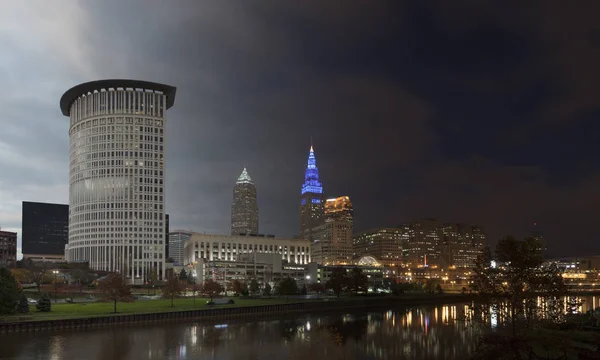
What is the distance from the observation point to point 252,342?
77.4 meters

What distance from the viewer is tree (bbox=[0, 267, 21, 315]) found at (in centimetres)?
8918

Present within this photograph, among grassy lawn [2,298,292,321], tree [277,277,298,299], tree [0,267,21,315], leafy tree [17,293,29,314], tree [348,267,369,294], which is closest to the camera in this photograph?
tree [0,267,21,315]

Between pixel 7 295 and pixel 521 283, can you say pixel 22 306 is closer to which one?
pixel 7 295

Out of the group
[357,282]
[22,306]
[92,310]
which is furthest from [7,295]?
[357,282]

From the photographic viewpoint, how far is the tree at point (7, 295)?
3511 inches

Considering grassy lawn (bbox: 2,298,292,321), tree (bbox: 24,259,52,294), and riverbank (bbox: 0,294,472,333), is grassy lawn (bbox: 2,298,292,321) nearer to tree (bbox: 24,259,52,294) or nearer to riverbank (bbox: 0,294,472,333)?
riverbank (bbox: 0,294,472,333)

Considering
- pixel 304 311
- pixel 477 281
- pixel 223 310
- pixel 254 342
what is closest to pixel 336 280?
pixel 304 311

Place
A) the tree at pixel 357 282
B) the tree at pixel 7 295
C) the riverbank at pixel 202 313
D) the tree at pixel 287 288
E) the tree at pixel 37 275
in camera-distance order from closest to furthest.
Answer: the riverbank at pixel 202 313, the tree at pixel 7 295, the tree at pixel 37 275, the tree at pixel 287 288, the tree at pixel 357 282

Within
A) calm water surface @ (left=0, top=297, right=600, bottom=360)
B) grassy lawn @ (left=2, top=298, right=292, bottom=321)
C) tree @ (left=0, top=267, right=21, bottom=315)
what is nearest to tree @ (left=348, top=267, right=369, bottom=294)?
grassy lawn @ (left=2, top=298, right=292, bottom=321)

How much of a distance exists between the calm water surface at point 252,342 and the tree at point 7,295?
40.3 feet

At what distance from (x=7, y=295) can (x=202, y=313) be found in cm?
3724

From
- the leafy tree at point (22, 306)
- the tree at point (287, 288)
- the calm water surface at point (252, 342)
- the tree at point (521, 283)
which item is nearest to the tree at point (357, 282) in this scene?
the tree at point (287, 288)

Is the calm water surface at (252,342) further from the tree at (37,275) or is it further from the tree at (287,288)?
the tree at (37,275)

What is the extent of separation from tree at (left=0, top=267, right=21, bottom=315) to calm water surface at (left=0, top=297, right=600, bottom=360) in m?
12.3
